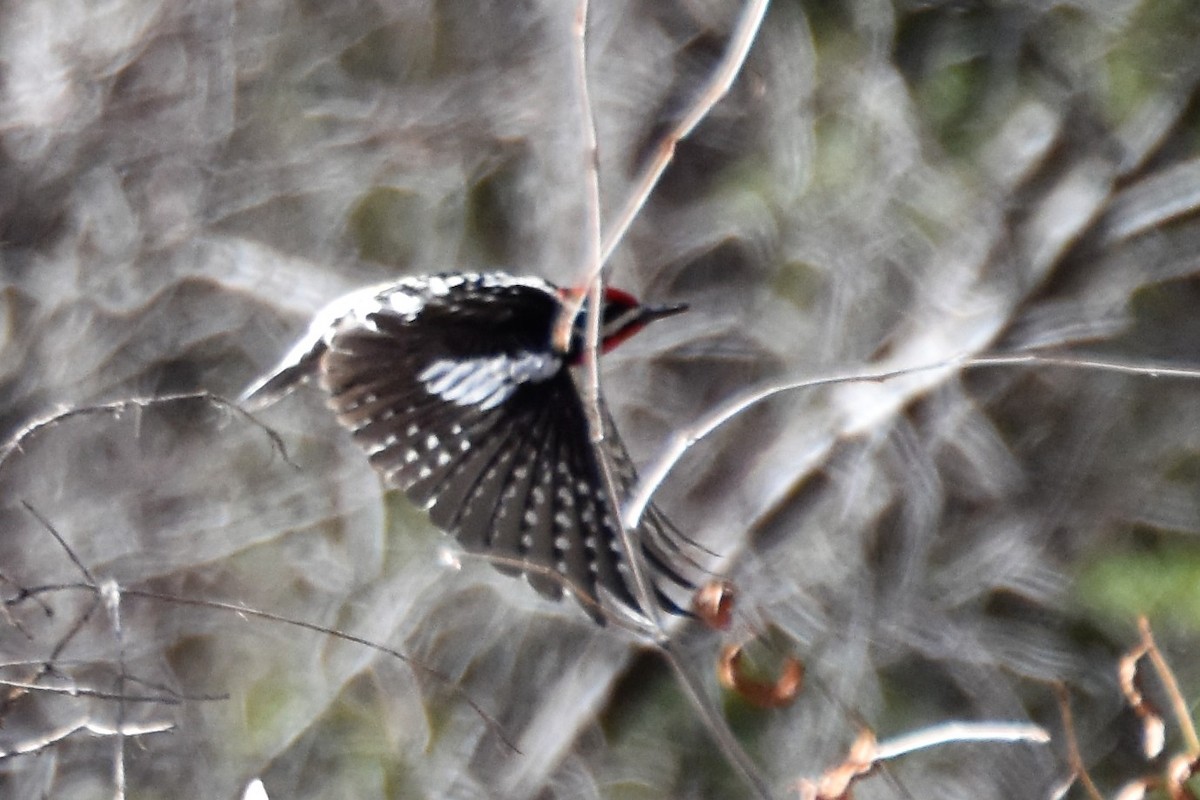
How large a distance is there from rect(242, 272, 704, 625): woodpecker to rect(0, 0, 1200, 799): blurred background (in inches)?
49.5

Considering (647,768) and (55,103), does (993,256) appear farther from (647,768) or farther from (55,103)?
(55,103)

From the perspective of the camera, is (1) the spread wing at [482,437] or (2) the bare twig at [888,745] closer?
(2) the bare twig at [888,745]

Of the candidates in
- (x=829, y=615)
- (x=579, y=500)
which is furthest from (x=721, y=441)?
(x=579, y=500)

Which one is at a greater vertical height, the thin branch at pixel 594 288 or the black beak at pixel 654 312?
the thin branch at pixel 594 288

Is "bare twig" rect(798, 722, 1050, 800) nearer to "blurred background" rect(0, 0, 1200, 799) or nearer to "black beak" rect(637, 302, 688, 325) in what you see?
"black beak" rect(637, 302, 688, 325)

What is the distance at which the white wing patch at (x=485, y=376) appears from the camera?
112 inches

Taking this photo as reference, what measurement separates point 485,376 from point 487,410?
7 cm

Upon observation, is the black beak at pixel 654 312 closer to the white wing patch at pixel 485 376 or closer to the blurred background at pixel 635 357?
the white wing patch at pixel 485 376

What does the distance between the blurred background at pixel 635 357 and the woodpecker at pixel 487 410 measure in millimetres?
1256

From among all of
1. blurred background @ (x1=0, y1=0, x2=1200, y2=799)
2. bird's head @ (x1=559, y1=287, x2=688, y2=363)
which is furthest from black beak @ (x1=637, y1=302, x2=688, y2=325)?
blurred background @ (x1=0, y1=0, x2=1200, y2=799)

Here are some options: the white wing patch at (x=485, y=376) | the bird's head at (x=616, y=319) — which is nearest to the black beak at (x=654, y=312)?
the bird's head at (x=616, y=319)

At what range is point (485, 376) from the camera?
2.93 m

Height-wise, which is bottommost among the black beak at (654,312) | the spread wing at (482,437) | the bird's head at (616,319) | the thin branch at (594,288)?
the spread wing at (482,437)

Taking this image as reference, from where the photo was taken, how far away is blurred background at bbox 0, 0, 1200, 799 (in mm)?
4277
